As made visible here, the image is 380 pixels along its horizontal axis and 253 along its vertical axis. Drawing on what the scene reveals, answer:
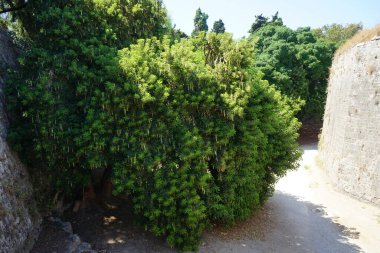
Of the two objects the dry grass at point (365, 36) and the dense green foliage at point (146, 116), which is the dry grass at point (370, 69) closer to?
the dry grass at point (365, 36)

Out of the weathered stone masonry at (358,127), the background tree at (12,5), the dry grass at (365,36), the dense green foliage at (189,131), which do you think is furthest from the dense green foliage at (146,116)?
the dry grass at (365,36)

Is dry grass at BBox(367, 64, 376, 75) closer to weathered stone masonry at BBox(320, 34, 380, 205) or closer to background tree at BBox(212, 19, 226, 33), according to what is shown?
weathered stone masonry at BBox(320, 34, 380, 205)

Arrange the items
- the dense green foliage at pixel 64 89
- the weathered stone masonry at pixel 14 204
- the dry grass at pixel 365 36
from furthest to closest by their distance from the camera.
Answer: the dry grass at pixel 365 36 → the dense green foliage at pixel 64 89 → the weathered stone masonry at pixel 14 204

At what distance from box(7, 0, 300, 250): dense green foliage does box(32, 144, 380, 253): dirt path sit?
27.1 inches

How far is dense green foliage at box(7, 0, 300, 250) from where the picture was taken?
8062mm

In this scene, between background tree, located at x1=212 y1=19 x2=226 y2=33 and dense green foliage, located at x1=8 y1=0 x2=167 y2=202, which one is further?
background tree, located at x1=212 y1=19 x2=226 y2=33

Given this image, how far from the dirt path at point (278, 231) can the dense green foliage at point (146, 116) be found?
69cm

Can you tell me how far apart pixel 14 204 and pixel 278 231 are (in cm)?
819

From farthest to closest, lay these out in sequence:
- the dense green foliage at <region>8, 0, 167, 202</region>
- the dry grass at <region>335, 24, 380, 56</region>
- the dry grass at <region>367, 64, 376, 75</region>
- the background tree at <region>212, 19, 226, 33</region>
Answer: the background tree at <region>212, 19, 226, 33</region> < the dry grass at <region>335, 24, 380, 56</region> < the dry grass at <region>367, 64, 376, 75</region> < the dense green foliage at <region>8, 0, 167, 202</region>

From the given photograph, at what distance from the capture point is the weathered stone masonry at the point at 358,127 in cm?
1328

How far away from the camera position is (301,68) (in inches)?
1023

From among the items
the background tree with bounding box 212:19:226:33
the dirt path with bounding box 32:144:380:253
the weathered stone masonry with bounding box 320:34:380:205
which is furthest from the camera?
the background tree with bounding box 212:19:226:33

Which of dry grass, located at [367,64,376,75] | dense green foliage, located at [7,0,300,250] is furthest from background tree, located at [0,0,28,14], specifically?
dry grass, located at [367,64,376,75]

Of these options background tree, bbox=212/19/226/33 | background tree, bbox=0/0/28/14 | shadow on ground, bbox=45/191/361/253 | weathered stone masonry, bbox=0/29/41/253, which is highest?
background tree, bbox=212/19/226/33
